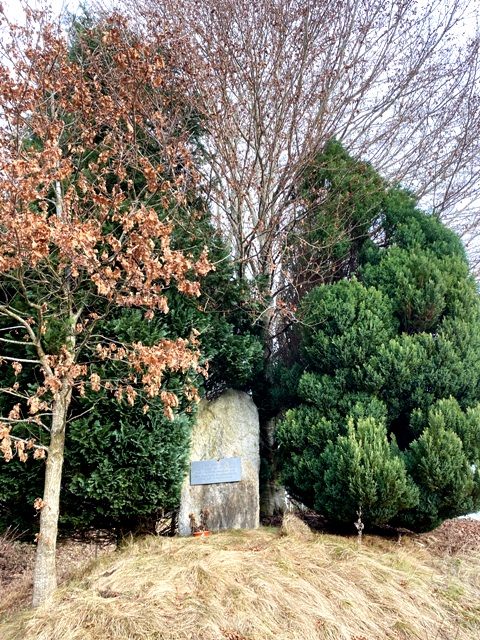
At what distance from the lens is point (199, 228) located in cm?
630

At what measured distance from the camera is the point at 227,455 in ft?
20.2

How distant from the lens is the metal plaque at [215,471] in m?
5.96

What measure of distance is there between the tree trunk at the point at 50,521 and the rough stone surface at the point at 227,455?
72.0 inches

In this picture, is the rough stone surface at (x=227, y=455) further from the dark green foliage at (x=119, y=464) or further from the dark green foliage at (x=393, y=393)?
the dark green foliage at (x=119, y=464)

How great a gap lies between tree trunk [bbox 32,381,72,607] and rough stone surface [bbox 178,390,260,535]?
6.00 ft

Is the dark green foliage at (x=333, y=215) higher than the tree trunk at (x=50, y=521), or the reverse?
the dark green foliage at (x=333, y=215)

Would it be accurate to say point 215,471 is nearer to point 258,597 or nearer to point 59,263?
point 258,597

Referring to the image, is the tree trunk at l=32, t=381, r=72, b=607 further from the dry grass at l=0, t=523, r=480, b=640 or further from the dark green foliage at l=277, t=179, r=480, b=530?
the dark green foliage at l=277, t=179, r=480, b=530

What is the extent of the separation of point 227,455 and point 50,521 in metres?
2.44

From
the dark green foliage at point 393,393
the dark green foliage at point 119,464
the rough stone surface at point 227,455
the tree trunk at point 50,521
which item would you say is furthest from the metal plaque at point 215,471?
the tree trunk at point 50,521

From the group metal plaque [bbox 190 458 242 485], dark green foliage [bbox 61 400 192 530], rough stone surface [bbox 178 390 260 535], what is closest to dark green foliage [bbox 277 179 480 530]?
rough stone surface [bbox 178 390 260 535]

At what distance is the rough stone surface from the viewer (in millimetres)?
5871

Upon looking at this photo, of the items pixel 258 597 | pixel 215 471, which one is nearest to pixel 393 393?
pixel 215 471

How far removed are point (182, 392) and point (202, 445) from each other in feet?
3.76
